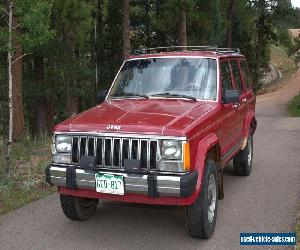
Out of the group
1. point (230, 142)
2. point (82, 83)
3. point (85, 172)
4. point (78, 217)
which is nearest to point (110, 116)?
point (85, 172)

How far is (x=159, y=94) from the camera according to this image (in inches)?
241

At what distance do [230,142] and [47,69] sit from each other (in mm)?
21536

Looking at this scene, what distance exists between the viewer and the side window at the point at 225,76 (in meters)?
6.43

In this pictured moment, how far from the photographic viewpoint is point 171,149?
15.5ft

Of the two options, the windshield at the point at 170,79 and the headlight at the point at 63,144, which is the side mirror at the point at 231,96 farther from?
the headlight at the point at 63,144

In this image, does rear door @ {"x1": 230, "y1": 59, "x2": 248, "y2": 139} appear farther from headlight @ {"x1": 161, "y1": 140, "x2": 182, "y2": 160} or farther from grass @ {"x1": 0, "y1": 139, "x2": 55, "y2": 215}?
grass @ {"x1": 0, "y1": 139, "x2": 55, "y2": 215}

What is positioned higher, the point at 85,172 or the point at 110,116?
the point at 110,116

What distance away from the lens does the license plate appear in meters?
4.84

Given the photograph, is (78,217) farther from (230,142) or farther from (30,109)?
(30,109)

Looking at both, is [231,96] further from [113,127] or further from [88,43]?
[88,43]

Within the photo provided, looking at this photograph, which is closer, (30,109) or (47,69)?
(47,69)

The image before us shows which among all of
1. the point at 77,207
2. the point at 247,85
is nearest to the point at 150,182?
the point at 77,207

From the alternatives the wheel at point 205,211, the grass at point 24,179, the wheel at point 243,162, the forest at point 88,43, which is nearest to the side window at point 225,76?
the wheel at point 205,211

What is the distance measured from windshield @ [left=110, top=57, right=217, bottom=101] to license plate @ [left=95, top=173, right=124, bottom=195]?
1.63 meters
